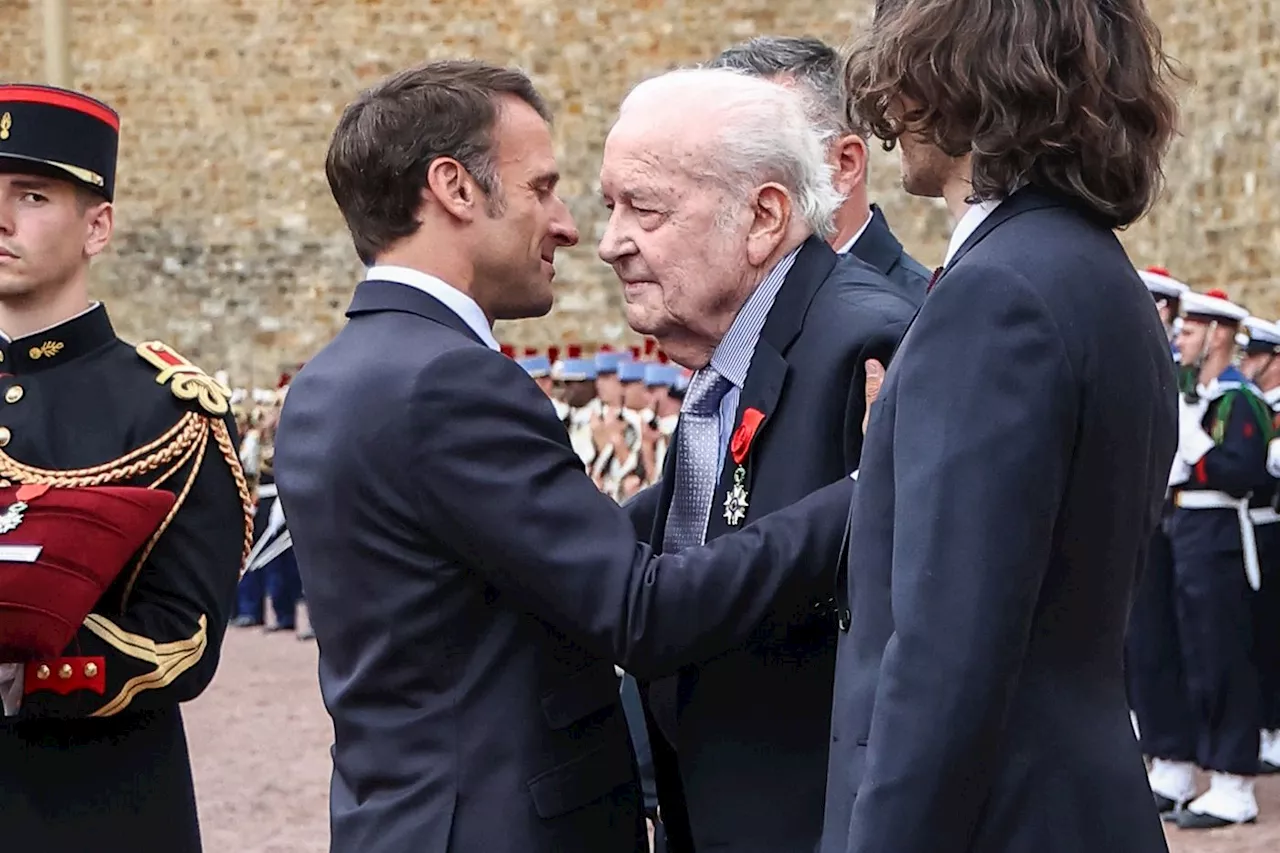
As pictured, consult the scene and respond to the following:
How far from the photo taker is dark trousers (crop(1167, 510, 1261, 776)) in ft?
25.1

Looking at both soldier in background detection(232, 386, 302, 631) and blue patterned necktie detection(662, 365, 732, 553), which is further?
soldier in background detection(232, 386, 302, 631)

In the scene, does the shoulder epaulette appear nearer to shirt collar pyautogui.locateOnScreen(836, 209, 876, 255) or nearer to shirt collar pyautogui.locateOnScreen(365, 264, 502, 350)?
shirt collar pyautogui.locateOnScreen(365, 264, 502, 350)

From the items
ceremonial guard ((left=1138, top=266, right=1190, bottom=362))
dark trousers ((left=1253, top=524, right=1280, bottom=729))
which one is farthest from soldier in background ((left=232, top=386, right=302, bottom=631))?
dark trousers ((left=1253, top=524, right=1280, bottom=729))

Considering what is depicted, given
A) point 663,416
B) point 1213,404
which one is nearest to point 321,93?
point 663,416

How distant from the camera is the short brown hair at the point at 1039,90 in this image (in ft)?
6.70

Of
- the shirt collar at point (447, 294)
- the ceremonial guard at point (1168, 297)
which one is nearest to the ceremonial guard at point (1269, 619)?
the ceremonial guard at point (1168, 297)

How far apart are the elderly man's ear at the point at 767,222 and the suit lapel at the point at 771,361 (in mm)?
53

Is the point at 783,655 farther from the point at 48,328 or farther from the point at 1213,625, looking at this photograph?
the point at 1213,625

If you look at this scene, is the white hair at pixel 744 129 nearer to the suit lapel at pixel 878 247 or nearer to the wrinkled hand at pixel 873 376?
the wrinkled hand at pixel 873 376

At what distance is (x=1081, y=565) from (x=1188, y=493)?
20.1 feet

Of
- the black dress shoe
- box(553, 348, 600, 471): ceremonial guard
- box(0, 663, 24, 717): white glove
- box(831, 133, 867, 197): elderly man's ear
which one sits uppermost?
box(831, 133, 867, 197): elderly man's ear

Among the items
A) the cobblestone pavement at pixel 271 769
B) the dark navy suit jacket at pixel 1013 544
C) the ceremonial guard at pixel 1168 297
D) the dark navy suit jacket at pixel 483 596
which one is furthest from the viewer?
the ceremonial guard at pixel 1168 297

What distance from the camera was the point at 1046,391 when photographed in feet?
6.38

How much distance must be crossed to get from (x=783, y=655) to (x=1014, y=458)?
731 millimetres
